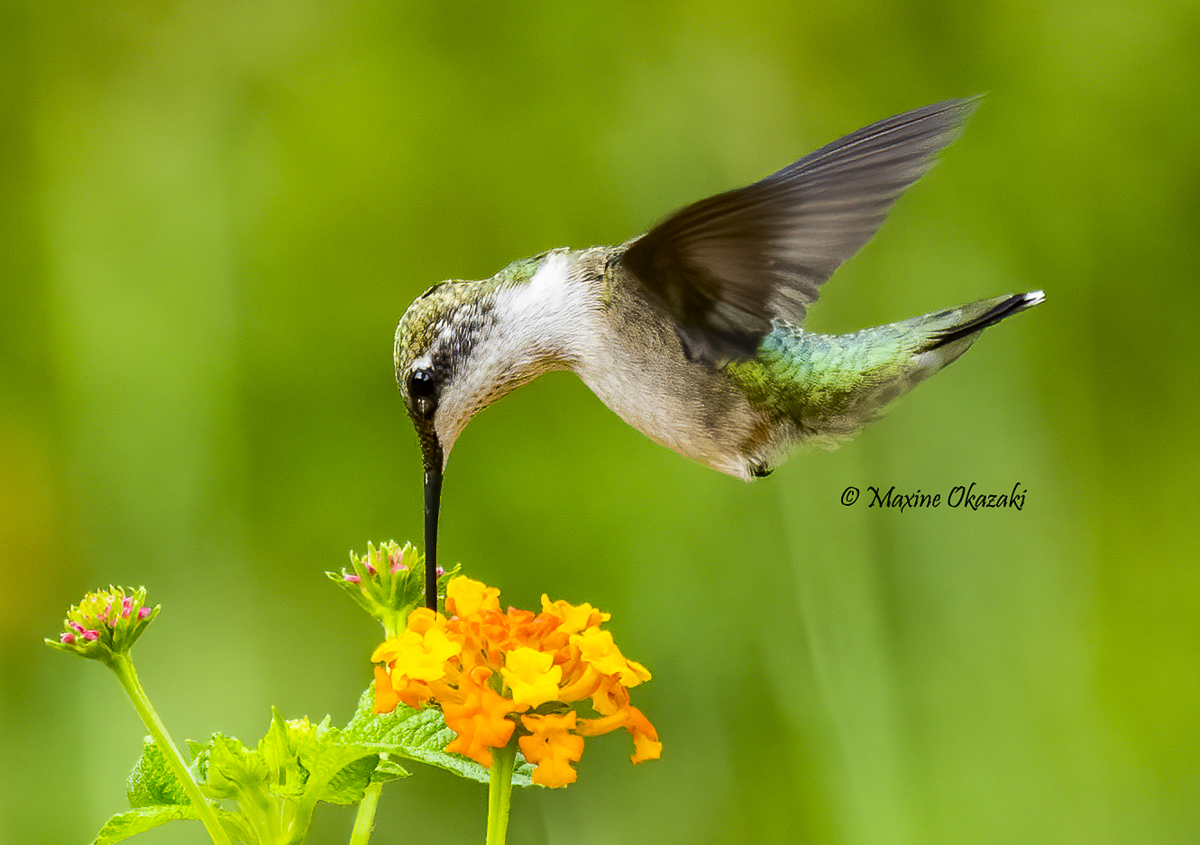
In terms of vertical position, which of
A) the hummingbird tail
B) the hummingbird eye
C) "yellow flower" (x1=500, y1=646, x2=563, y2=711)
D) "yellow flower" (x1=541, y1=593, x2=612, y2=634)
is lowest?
"yellow flower" (x1=500, y1=646, x2=563, y2=711)

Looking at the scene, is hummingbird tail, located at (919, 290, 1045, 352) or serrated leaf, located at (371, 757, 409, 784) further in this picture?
hummingbird tail, located at (919, 290, 1045, 352)

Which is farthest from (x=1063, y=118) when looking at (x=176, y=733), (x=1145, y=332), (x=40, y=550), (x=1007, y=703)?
(x=40, y=550)

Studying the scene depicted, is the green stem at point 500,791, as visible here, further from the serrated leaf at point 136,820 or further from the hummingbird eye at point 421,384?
the hummingbird eye at point 421,384

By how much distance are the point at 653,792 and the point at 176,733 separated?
646 millimetres

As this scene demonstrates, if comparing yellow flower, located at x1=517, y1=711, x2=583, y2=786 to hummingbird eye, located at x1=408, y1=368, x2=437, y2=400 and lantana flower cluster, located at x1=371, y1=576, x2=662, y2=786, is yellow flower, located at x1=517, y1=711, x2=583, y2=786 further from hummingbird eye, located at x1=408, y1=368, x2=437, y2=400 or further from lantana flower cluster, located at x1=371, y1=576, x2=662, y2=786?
hummingbird eye, located at x1=408, y1=368, x2=437, y2=400

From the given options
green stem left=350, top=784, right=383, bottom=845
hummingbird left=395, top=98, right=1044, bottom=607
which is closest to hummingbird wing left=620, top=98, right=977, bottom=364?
hummingbird left=395, top=98, right=1044, bottom=607

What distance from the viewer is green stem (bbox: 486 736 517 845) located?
0.63 meters

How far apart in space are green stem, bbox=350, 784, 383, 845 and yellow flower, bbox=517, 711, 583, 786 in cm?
11

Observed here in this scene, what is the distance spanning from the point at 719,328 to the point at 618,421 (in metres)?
0.87

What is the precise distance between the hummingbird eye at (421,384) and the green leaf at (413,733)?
22 centimetres

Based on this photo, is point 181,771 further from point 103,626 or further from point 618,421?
point 618,421

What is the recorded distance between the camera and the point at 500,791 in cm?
63

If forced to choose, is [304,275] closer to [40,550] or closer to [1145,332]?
[40,550]

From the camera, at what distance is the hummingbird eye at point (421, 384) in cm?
79
